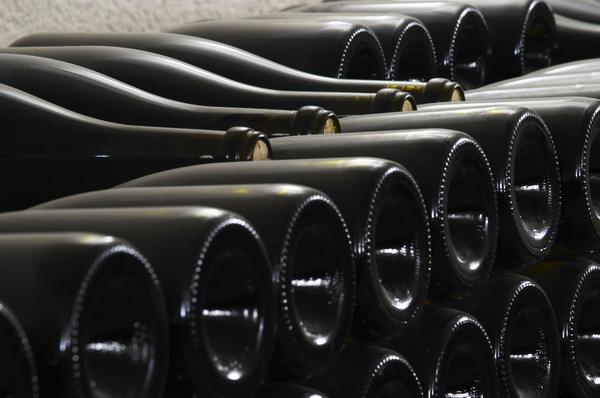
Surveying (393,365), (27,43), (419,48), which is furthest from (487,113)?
(27,43)

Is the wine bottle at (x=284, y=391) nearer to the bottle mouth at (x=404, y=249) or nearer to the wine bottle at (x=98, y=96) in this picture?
the bottle mouth at (x=404, y=249)

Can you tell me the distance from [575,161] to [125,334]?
1.58 ft

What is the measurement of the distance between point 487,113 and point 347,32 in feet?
1.26

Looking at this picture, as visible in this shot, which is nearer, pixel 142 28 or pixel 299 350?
pixel 299 350

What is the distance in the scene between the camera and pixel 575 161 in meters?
0.69

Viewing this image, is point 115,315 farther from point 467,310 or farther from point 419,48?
point 419,48

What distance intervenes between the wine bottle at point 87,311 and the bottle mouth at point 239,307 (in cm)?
3

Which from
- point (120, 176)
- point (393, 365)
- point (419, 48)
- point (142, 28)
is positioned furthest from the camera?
point (142, 28)

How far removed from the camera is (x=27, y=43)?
100 cm

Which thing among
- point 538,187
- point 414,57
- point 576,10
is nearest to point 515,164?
point 538,187

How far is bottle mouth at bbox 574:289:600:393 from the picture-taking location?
2.45 feet

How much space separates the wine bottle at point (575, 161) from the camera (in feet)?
2.25

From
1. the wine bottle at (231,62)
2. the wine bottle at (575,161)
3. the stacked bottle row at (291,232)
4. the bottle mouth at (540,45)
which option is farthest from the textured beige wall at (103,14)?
the wine bottle at (575,161)

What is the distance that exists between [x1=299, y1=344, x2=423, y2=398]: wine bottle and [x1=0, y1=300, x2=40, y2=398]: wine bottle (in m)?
0.23
